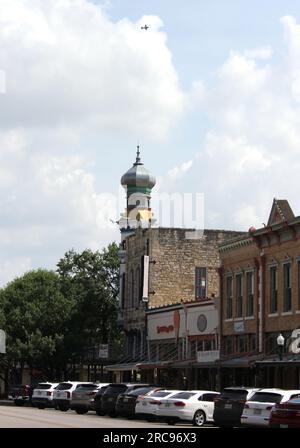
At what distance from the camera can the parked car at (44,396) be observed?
53781 millimetres

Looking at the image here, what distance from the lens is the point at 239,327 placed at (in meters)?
53.6

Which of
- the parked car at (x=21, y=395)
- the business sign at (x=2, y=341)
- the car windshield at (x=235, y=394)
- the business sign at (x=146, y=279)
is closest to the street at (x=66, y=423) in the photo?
the car windshield at (x=235, y=394)

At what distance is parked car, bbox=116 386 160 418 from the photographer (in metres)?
42.1

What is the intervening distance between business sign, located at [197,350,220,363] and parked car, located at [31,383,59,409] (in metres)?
7.94

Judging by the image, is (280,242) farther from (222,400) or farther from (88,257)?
(88,257)

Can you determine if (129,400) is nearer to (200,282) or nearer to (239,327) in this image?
(239,327)

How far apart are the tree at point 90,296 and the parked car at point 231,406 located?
133 ft

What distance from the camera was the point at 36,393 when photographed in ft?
181

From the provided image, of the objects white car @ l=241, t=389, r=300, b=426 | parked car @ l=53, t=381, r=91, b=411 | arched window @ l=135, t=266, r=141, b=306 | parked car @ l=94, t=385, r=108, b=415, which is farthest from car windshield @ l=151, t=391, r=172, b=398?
arched window @ l=135, t=266, r=141, b=306

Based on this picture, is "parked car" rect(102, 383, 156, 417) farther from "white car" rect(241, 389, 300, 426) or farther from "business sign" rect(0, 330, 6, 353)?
"business sign" rect(0, 330, 6, 353)

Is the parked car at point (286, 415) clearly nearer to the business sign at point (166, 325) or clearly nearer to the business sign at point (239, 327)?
the business sign at point (239, 327)

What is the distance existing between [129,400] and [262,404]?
1078 cm
